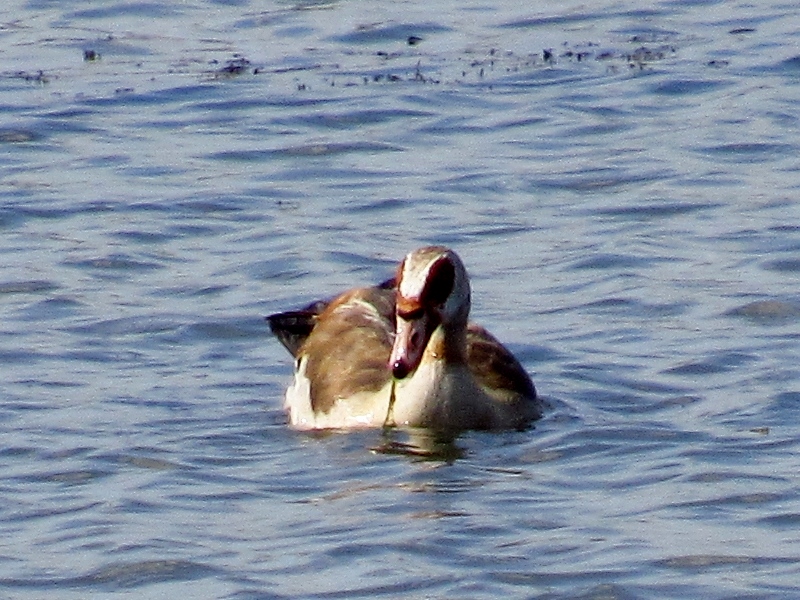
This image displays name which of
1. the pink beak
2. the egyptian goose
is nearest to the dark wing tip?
the egyptian goose

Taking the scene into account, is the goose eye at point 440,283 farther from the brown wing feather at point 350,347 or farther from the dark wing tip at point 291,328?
the dark wing tip at point 291,328

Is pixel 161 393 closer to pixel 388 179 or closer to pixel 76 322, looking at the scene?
pixel 76 322

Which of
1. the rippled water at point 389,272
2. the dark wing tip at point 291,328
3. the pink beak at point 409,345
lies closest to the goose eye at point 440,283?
the pink beak at point 409,345

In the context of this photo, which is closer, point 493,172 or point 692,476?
point 692,476

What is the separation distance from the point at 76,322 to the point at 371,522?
13.8ft

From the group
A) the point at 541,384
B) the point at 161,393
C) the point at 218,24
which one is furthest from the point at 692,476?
the point at 218,24

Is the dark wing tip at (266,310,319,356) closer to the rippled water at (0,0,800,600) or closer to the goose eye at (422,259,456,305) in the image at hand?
the rippled water at (0,0,800,600)

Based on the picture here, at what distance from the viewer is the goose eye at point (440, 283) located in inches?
492

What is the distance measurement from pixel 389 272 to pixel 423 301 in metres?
3.15

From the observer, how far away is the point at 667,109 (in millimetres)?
19625

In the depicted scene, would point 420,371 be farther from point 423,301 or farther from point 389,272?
point 389,272

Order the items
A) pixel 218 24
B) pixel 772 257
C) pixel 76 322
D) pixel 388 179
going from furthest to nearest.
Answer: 1. pixel 218 24
2. pixel 388 179
3. pixel 772 257
4. pixel 76 322

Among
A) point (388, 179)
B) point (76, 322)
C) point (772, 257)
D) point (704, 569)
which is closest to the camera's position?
point (704, 569)

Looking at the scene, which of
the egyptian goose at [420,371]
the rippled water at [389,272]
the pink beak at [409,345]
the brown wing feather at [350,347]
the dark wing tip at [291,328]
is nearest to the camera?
the rippled water at [389,272]
